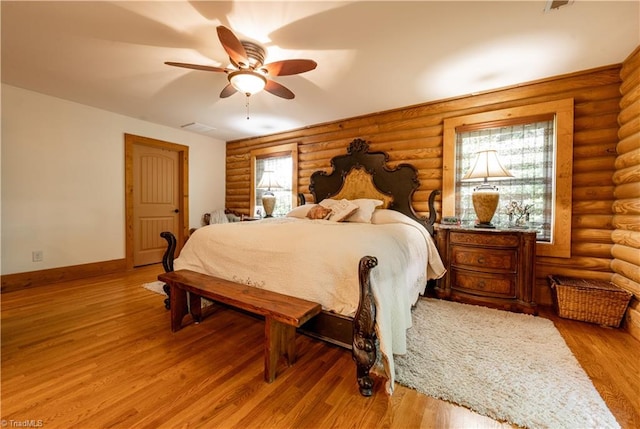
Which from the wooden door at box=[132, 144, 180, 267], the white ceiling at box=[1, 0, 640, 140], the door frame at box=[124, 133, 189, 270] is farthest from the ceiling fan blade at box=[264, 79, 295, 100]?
the wooden door at box=[132, 144, 180, 267]

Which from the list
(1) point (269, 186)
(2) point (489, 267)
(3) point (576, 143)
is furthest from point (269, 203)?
(3) point (576, 143)

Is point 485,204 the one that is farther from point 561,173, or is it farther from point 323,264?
point 323,264

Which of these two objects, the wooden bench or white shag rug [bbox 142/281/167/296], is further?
white shag rug [bbox 142/281/167/296]

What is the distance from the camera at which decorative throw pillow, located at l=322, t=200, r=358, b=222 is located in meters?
3.17

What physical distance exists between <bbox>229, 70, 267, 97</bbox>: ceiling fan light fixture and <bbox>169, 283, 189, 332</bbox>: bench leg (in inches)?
70.2

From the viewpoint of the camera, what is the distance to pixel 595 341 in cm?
203

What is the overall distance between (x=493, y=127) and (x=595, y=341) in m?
2.26

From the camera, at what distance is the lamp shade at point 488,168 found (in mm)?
2711

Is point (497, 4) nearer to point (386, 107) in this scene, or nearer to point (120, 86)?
point (386, 107)

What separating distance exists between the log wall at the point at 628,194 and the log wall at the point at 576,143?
63 mm

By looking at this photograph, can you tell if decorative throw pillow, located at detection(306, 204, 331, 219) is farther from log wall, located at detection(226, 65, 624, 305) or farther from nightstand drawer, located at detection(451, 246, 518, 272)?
nightstand drawer, located at detection(451, 246, 518, 272)

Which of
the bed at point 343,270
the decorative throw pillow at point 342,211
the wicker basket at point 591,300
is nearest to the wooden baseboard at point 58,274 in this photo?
the bed at point 343,270

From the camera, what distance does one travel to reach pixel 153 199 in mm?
4578

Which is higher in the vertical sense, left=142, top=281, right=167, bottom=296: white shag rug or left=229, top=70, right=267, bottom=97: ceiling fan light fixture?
left=229, top=70, right=267, bottom=97: ceiling fan light fixture
